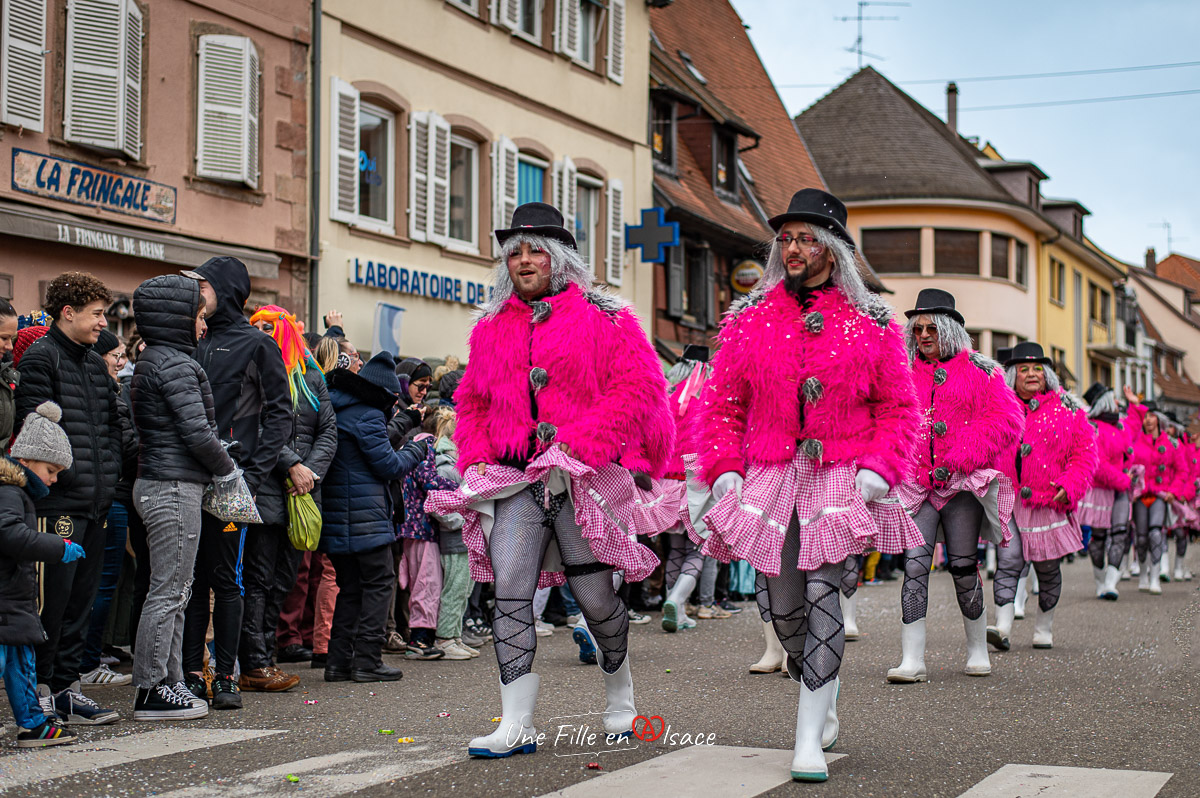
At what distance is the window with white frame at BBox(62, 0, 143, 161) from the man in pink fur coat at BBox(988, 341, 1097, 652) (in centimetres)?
941

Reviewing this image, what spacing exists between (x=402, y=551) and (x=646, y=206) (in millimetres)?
16547

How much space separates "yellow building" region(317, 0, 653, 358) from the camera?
1842 cm

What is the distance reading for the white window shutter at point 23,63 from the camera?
45.0 ft

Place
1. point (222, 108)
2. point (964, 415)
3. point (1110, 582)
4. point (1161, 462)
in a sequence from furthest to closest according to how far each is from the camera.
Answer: point (1161, 462)
point (222, 108)
point (1110, 582)
point (964, 415)

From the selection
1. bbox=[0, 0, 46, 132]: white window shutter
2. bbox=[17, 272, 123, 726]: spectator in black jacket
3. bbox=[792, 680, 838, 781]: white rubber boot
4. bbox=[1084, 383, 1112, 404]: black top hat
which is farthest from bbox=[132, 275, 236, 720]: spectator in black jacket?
bbox=[1084, 383, 1112, 404]: black top hat

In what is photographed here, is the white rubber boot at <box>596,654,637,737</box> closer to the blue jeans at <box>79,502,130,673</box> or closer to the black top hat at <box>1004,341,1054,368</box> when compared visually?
the blue jeans at <box>79,502,130,673</box>

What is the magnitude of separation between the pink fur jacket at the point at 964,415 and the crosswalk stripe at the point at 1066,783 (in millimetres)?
3134

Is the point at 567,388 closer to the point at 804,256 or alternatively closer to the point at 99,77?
the point at 804,256

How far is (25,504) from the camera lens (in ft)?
20.1

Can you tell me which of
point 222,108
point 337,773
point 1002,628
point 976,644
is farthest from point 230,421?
point 222,108

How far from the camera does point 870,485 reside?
216 inches

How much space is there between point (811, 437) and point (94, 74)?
1126 centimetres

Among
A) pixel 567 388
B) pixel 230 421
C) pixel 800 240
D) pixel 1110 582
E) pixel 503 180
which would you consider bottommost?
pixel 1110 582

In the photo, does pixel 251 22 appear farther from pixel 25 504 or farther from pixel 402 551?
pixel 25 504
